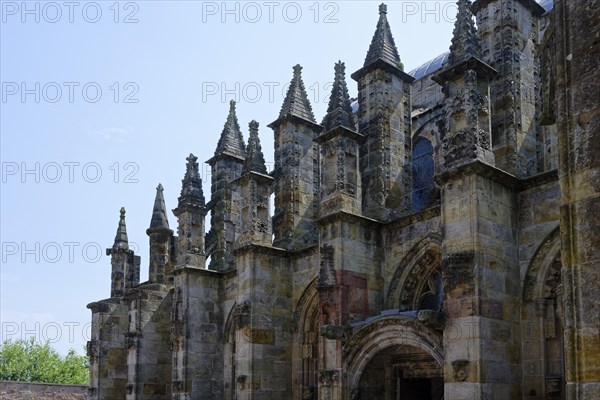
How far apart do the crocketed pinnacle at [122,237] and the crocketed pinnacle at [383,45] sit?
15555 millimetres

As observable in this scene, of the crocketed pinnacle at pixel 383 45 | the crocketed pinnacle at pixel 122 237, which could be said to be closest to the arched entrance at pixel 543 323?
the crocketed pinnacle at pixel 383 45

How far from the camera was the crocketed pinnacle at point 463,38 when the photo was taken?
1336 centimetres

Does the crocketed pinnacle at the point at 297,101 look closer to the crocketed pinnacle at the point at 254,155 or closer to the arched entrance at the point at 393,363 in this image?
the crocketed pinnacle at the point at 254,155

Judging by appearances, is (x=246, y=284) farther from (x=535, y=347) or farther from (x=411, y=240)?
(x=535, y=347)

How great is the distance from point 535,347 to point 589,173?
7.66 meters

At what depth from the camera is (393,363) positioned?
15195mm

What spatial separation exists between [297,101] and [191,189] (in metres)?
4.41

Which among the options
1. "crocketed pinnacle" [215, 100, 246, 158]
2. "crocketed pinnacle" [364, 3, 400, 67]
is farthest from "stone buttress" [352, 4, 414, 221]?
"crocketed pinnacle" [215, 100, 246, 158]

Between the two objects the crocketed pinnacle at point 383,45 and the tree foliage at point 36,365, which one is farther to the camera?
the tree foliage at point 36,365

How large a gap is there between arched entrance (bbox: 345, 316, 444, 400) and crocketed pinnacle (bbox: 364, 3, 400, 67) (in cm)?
694

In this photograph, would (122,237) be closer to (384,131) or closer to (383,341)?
(384,131)

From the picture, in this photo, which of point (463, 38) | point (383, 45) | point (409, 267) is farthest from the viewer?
point (383, 45)

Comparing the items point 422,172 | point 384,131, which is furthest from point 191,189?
point 384,131

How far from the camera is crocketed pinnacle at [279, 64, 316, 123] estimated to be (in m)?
20.6
